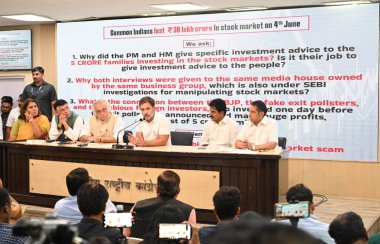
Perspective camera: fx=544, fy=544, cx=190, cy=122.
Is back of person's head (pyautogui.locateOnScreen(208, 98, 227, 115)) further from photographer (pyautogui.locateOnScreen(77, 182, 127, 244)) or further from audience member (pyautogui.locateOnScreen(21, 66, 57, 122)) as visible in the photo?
photographer (pyautogui.locateOnScreen(77, 182, 127, 244))

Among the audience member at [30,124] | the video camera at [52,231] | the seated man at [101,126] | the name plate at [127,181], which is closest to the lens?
the video camera at [52,231]

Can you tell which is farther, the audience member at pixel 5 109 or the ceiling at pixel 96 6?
the audience member at pixel 5 109

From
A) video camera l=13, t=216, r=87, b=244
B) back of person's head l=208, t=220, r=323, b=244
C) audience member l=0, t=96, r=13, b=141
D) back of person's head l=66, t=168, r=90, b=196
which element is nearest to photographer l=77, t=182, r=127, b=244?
back of person's head l=66, t=168, r=90, b=196

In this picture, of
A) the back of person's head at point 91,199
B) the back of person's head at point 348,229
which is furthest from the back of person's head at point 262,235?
the back of person's head at point 91,199

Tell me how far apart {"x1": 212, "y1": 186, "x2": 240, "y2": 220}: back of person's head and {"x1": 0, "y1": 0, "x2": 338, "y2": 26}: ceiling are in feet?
13.6

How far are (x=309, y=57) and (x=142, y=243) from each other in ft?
15.8

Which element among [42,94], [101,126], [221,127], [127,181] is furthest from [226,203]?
[42,94]

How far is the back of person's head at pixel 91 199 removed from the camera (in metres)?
2.91

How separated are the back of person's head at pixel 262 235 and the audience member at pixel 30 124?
240 inches

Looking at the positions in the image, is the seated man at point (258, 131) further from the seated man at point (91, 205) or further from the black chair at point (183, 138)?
the seated man at point (91, 205)

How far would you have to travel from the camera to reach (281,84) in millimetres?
7152

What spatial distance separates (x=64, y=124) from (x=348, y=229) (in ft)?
14.7

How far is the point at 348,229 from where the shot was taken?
258cm

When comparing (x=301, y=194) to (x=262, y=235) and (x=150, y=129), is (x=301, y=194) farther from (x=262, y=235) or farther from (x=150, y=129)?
(x=150, y=129)
